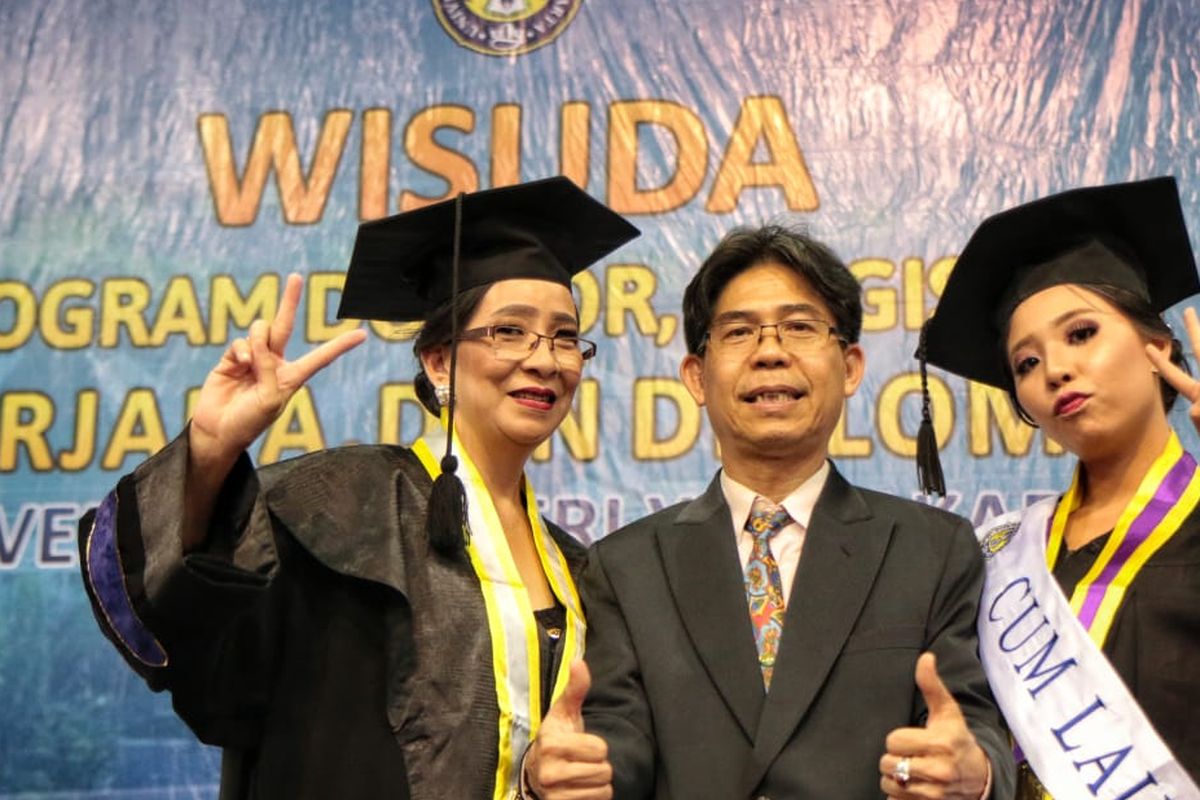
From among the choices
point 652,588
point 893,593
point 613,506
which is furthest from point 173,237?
point 893,593

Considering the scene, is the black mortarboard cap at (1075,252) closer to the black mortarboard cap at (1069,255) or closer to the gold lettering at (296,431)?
the black mortarboard cap at (1069,255)

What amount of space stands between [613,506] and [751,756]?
1305 mm

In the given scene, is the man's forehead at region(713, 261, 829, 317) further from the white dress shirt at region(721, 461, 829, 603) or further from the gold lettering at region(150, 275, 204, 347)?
the gold lettering at region(150, 275, 204, 347)

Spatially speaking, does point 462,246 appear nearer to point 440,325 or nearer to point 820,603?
point 440,325

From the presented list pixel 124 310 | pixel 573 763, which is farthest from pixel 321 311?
pixel 573 763

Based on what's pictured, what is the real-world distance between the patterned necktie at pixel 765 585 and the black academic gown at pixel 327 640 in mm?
387

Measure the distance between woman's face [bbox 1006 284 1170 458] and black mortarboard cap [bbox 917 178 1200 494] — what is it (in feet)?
0.22

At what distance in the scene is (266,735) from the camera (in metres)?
1.97

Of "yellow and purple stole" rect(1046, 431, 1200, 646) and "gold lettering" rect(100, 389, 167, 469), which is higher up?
"gold lettering" rect(100, 389, 167, 469)

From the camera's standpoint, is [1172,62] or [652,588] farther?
[1172,62]

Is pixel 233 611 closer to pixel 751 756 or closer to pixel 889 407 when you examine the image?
pixel 751 756

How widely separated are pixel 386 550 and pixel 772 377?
635 mm

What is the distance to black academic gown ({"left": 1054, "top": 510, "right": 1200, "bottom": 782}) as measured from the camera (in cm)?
191

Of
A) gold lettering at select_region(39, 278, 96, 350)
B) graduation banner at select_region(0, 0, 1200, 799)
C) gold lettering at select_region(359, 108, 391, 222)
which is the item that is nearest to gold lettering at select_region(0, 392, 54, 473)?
graduation banner at select_region(0, 0, 1200, 799)
